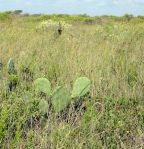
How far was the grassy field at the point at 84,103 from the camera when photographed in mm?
2951

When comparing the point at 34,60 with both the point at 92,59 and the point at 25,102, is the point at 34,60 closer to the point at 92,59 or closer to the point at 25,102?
the point at 92,59

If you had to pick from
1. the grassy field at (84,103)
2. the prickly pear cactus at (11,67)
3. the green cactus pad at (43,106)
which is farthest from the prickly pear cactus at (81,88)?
the prickly pear cactus at (11,67)

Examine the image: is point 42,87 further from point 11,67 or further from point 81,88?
point 11,67

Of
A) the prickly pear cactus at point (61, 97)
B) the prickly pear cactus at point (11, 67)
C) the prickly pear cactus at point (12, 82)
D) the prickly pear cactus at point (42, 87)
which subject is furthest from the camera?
the prickly pear cactus at point (11, 67)

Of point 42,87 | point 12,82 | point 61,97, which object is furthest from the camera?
point 12,82

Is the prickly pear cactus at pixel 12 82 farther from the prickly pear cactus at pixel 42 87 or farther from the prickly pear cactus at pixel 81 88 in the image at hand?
the prickly pear cactus at pixel 81 88

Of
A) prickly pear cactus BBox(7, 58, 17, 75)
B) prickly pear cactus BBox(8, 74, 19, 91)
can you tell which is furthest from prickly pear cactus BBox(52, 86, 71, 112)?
prickly pear cactus BBox(7, 58, 17, 75)

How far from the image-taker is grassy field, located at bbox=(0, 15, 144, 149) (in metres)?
2.95

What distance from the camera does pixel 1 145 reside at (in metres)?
2.87

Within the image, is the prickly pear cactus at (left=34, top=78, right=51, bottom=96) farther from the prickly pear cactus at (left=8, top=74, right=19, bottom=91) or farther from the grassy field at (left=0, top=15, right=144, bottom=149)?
the prickly pear cactus at (left=8, top=74, right=19, bottom=91)

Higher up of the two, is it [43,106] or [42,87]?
[42,87]

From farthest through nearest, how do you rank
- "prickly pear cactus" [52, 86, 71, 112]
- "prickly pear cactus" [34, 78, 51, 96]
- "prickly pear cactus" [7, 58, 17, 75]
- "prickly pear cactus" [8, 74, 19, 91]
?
"prickly pear cactus" [7, 58, 17, 75] → "prickly pear cactus" [8, 74, 19, 91] → "prickly pear cactus" [34, 78, 51, 96] → "prickly pear cactus" [52, 86, 71, 112]

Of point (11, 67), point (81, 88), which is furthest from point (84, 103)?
point (11, 67)

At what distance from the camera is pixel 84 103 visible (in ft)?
12.0
